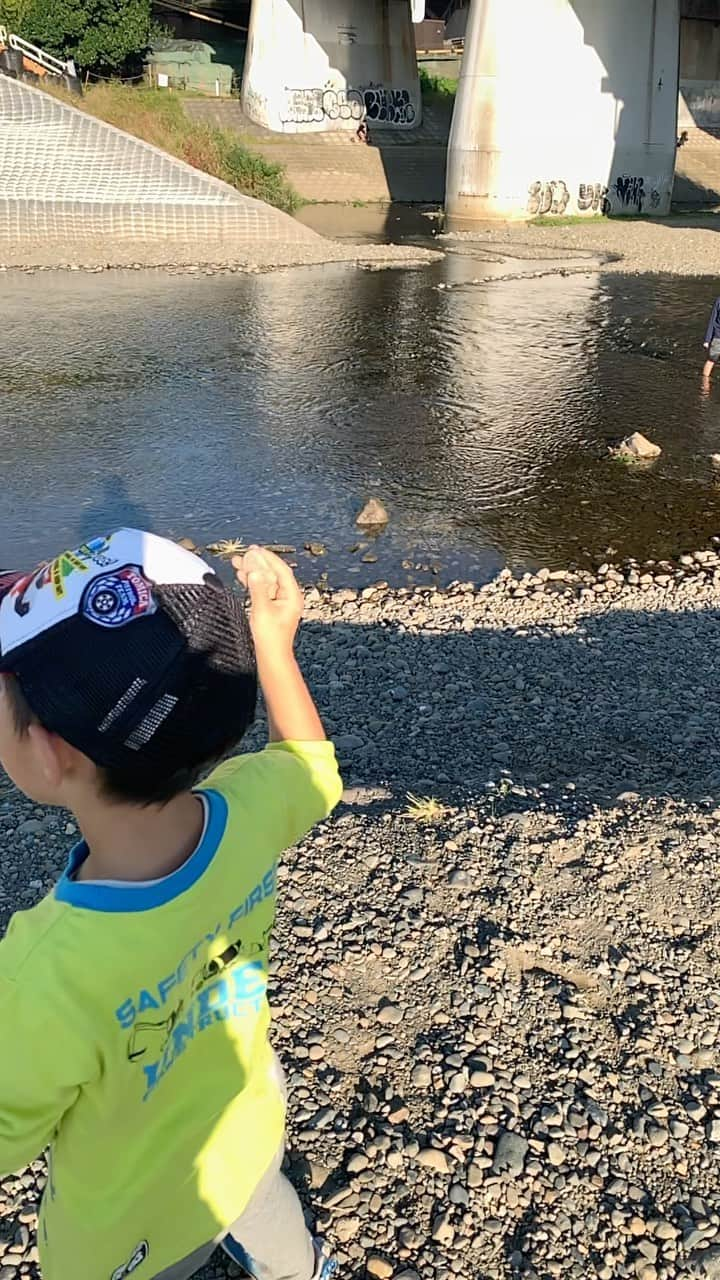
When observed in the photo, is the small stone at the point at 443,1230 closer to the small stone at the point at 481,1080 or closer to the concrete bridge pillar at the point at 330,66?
the small stone at the point at 481,1080

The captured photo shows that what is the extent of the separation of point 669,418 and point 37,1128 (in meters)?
12.5

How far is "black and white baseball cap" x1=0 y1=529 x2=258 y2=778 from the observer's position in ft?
4.55

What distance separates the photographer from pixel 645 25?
1234 inches

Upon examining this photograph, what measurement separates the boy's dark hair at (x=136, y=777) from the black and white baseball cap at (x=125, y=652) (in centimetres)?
1

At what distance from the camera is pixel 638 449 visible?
11.0 metres

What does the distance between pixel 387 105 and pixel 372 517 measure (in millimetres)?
44160

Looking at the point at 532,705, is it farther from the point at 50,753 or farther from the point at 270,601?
the point at 50,753

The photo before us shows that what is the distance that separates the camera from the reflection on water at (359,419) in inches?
361

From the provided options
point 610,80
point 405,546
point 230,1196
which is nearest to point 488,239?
point 610,80

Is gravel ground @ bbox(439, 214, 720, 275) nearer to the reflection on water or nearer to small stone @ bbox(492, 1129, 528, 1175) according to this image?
the reflection on water

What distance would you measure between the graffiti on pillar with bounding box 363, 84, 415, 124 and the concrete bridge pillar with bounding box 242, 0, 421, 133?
0.16 ft

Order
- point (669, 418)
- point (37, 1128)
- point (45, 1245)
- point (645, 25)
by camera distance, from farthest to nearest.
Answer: point (645, 25), point (669, 418), point (45, 1245), point (37, 1128)

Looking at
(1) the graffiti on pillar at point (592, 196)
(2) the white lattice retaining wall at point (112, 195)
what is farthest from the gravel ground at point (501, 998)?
(1) the graffiti on pillar at point (592, 196)

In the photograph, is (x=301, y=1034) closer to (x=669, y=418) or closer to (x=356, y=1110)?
(x=356, y=1110)
